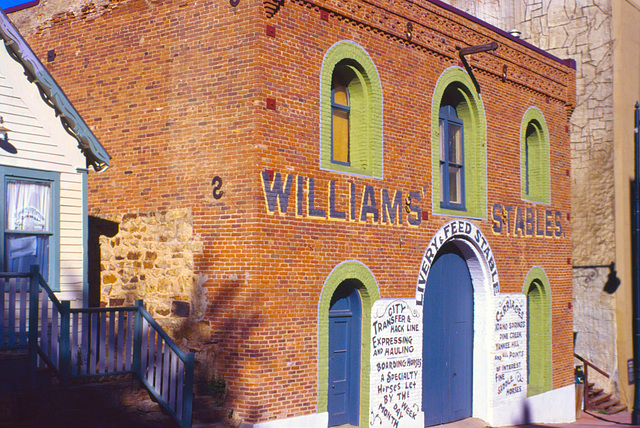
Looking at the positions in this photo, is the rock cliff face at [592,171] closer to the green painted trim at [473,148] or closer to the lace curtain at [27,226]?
the green painted trim at [473,148]

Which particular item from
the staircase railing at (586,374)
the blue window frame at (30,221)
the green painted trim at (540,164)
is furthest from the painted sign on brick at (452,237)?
the blue window frame at (30,221)

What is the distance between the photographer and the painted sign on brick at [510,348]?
1802 cm

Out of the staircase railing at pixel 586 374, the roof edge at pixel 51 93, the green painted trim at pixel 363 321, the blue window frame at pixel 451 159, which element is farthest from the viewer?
the staircase railing at pixel 586 374

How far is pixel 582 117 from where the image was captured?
24422mm

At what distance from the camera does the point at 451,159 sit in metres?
17.6

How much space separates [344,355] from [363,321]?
0.71 meters

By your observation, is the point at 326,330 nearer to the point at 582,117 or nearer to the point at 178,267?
the point at 178,267

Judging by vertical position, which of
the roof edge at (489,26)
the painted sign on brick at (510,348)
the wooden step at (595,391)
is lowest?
the wooden step at (595,391)

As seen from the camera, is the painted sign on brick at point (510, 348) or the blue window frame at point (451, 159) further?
the painted sign on brick at point (510, 348)

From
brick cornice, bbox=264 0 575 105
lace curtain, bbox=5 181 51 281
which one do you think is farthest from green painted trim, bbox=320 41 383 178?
lace curtain, bbox=5 181 51 281

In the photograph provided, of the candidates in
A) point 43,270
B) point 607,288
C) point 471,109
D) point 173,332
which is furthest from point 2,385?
point 607,288

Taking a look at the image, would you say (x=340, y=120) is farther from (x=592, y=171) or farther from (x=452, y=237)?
(x=592, y=171)

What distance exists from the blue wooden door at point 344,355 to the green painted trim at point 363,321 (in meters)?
0.10

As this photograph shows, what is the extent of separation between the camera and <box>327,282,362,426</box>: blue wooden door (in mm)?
13859
